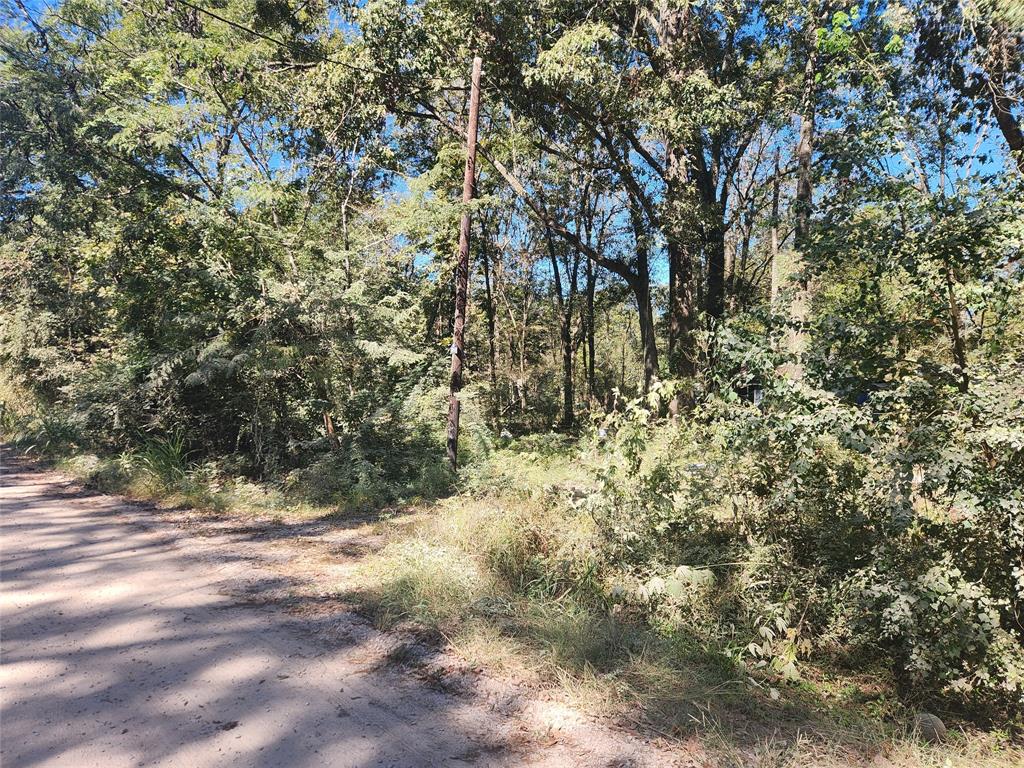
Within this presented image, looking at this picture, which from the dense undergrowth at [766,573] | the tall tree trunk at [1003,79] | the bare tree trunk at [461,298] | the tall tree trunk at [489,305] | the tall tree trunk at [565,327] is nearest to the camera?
the dense undergrowth at [766,573]

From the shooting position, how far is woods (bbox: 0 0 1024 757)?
4.55 meters

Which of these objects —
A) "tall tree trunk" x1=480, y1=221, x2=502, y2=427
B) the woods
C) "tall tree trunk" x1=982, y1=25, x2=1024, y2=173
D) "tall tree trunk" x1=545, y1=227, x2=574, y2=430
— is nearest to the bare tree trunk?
the woods

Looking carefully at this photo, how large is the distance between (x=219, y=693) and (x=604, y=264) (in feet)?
44.9

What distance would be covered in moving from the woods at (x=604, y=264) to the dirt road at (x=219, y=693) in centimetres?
93

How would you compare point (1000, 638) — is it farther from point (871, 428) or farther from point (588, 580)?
point (588, 580)

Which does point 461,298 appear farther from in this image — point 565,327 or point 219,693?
point 565,327

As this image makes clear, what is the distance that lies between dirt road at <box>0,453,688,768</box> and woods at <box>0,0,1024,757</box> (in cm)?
93

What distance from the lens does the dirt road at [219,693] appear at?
2.79 meters

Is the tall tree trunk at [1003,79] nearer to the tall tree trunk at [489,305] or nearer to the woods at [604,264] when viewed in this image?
the woods at [604,264]

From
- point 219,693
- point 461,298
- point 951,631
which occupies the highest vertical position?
point 461,298

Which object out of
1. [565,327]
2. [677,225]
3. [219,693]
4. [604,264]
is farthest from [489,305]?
[219,693]

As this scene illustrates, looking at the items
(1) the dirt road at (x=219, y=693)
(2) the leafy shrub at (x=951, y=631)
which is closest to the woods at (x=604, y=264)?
(2) the leafy shrub at (x=951, y=631)

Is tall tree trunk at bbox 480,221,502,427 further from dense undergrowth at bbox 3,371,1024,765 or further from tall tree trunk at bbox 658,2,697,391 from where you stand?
dense undergrowth at bbox 3,371,1024,765

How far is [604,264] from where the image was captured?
15.4 meters
